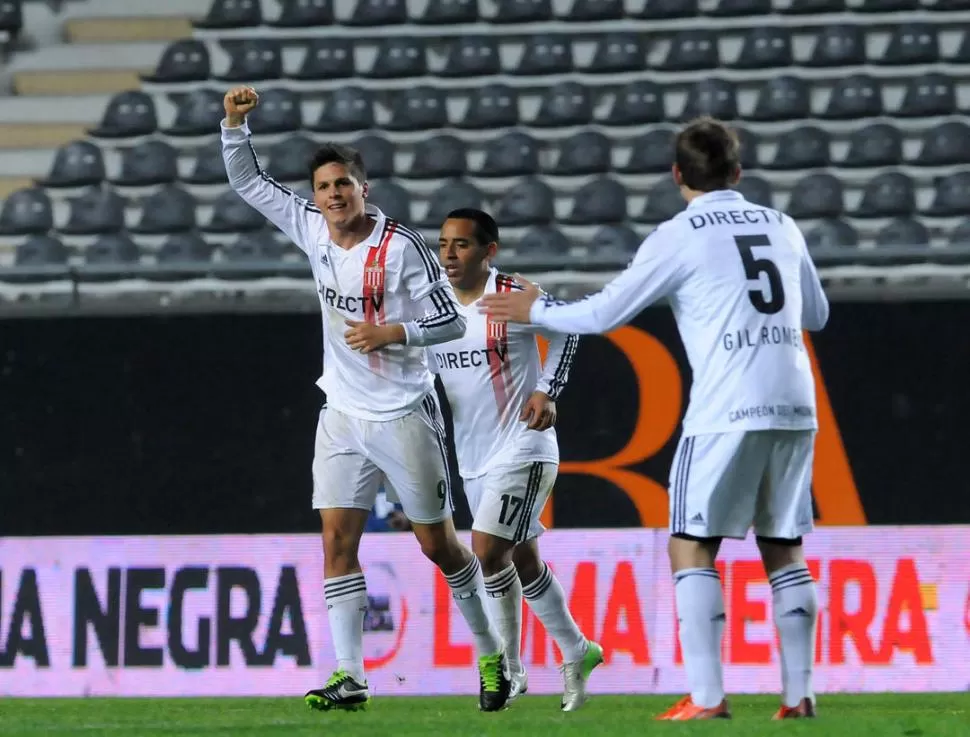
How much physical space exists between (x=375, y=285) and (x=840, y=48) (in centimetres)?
731

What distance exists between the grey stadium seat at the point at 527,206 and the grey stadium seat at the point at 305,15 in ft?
8.46

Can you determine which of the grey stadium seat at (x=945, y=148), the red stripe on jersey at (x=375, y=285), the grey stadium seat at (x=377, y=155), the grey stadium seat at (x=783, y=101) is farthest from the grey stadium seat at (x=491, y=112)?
the red stripe on jersey at (x=375, y=285)

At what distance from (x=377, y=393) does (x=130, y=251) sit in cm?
516

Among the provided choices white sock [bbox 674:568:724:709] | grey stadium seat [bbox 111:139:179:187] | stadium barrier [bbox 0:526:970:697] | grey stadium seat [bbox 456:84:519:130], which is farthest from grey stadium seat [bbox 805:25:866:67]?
white sock [bbox 674:568:724:709]

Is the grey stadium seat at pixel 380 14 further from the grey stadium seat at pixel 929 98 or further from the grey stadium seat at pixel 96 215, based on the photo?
the grey stadium seat at pixel 929 98

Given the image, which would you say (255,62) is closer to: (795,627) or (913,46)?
(913,46)

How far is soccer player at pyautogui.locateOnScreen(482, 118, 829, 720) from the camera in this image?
4.71m

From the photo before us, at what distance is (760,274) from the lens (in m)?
4.74

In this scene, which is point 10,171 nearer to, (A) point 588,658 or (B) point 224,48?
(B) point 224,48

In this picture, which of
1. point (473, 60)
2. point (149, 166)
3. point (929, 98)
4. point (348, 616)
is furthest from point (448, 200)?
point (348, 616)

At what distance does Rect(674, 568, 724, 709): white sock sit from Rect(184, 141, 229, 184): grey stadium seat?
789 cm

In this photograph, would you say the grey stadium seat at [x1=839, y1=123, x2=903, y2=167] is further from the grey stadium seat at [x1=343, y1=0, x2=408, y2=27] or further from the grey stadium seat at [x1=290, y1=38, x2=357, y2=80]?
A: the grey stadium seat at [x1=290, y1=38, x2=357, y2=80]

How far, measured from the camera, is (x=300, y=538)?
809 cm

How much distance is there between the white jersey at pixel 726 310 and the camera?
15.4 feet
